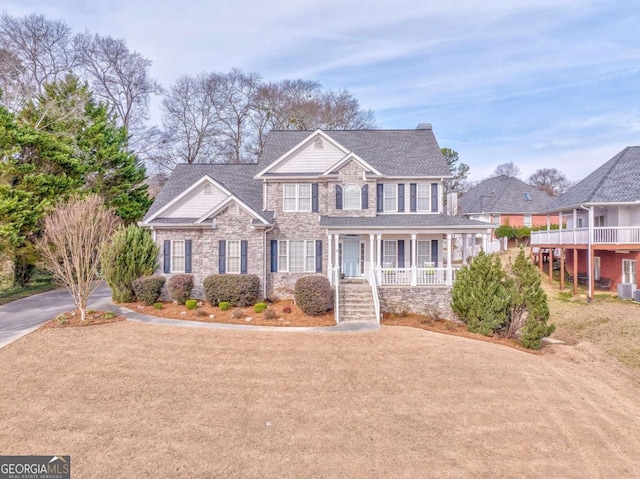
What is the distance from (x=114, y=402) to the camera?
24.8 ft

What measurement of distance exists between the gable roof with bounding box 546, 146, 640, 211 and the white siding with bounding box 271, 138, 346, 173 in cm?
1494

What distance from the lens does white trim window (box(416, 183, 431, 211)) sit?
18.4 meters

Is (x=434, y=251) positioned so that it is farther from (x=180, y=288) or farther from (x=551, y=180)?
(x=551, y=180)

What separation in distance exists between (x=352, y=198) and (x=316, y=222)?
225 cm

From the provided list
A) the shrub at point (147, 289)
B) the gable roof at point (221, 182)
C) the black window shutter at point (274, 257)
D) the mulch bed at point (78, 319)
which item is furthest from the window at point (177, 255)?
the black window shutter at point (274, 257)

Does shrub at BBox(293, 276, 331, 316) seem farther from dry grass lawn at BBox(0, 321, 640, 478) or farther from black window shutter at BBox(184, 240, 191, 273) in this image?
black window shutter at BBox(184, 240, 191, 273)

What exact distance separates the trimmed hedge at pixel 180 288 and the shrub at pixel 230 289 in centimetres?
93

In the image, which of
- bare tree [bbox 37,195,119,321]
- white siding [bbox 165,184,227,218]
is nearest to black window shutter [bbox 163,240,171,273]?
white siding [bbox 165,184,227,218]

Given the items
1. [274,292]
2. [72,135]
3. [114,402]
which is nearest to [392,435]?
[114,402]

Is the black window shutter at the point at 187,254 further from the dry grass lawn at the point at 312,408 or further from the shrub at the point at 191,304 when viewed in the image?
the dry grass lawn at the point at 312,408

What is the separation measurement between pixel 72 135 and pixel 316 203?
17920 mm

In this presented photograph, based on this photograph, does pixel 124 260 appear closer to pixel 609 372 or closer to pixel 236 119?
pixel 609 372

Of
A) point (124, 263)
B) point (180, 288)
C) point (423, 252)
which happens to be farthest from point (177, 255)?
point (423, 252)

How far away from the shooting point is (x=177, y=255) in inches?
682
